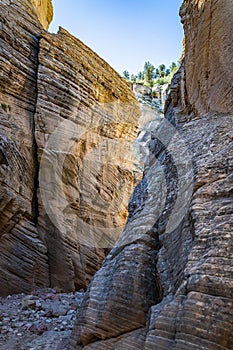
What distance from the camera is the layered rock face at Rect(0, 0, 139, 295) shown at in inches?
457

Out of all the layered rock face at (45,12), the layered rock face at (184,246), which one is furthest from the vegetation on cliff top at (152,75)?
the layered rock face at (184,246)

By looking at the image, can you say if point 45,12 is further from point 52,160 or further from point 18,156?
point 18,156

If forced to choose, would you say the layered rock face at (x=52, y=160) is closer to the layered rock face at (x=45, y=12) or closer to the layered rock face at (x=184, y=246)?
the layered rock face at (x=45, y=12)

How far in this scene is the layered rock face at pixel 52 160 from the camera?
38.1 ft

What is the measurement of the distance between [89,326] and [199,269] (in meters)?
2.60

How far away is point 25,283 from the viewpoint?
11.2m

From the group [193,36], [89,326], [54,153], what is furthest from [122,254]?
[54,153]

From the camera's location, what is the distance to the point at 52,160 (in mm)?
13695

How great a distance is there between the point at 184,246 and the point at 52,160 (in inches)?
404

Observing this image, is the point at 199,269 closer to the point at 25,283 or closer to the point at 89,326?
the point at 89,326

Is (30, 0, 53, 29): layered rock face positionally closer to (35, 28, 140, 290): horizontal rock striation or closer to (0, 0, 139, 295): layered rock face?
(0, 0, 139, 295): layered rock face

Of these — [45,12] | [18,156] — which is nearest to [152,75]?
[45,12]

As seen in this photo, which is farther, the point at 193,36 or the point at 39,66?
the point at 39,66

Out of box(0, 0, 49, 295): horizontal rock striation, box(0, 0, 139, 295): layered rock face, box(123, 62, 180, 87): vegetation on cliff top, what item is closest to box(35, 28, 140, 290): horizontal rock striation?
box(0, 0, 139, 295): layered rock face
